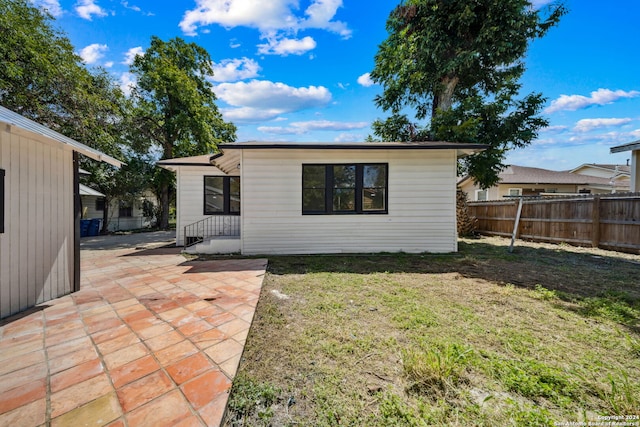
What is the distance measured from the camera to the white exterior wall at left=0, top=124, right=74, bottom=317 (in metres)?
2.88

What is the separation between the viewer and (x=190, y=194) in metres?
A: 8.93

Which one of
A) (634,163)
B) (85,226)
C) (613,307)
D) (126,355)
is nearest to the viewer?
(126,355)

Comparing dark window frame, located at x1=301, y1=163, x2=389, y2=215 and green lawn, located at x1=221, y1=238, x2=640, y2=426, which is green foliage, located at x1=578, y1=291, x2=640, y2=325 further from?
dark window frame, located at x1=301, y1=163, x2=389, y2=215

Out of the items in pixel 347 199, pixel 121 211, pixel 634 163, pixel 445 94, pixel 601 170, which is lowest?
pixel 121 211

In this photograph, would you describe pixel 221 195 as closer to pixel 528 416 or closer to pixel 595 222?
pixel 528 416

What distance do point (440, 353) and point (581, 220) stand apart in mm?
8809

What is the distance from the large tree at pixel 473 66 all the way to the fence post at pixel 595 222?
8.54ft

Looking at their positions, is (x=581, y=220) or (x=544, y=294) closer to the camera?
(x=544, y=294)

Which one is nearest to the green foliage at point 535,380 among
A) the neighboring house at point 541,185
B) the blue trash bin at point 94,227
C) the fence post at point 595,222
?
the fence post at point 595,222

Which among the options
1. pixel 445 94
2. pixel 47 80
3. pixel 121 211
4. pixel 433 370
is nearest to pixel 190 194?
pixel 47 80

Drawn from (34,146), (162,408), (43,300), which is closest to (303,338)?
(162,408)

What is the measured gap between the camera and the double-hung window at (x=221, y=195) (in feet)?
29.7

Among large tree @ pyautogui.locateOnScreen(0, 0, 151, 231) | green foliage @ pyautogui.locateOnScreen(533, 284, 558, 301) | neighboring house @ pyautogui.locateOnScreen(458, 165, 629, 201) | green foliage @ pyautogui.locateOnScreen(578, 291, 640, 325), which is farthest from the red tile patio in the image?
neighboring house @ pyautogui.locateOnScreen(458, 165, 629, 201)

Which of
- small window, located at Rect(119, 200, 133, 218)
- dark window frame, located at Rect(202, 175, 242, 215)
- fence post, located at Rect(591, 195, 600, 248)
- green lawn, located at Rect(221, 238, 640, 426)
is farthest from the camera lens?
small window, located at Rect(119, 200, 133, 218)
